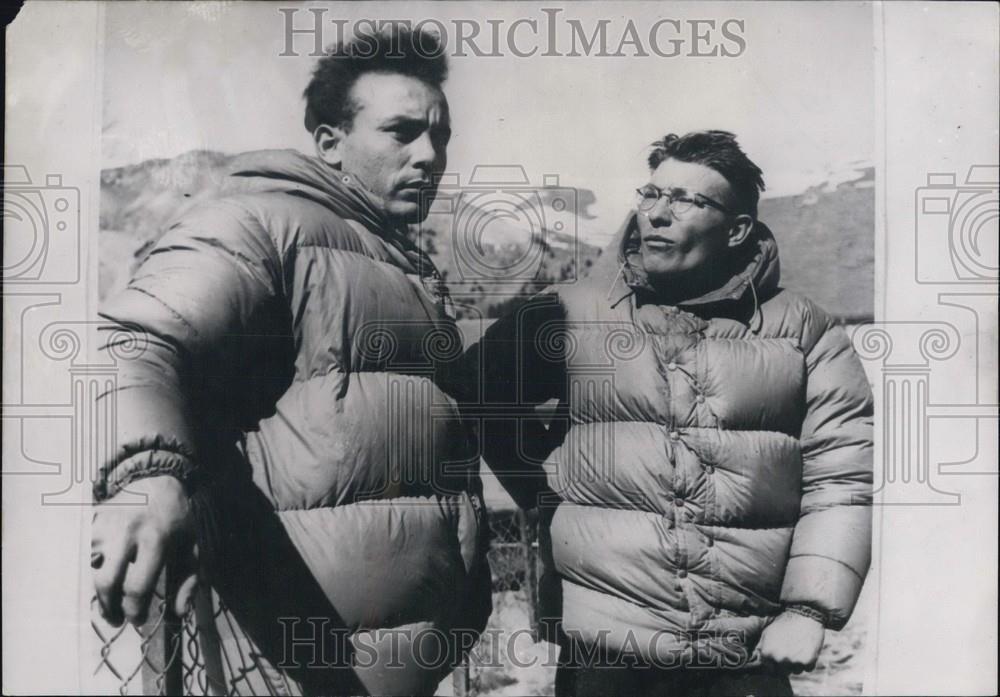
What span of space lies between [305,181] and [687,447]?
1.18 meters

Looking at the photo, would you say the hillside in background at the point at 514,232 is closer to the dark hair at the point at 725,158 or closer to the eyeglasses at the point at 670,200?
the dark hair at the point at 725,158

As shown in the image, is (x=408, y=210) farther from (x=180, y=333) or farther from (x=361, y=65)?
(x=180, y=333)

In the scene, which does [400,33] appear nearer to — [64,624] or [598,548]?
[598,548]

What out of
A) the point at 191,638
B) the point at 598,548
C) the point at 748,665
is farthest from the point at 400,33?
the point at 748,665

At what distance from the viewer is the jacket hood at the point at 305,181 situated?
8.36 feet

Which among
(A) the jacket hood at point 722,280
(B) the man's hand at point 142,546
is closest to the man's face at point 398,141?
(A) the jacket hood at point 722,280

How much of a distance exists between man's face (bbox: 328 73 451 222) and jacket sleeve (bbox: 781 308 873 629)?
1.09 metres

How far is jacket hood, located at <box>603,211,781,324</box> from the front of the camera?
261 cm

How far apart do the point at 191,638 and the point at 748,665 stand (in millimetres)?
1404

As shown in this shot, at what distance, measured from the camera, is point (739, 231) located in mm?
2629

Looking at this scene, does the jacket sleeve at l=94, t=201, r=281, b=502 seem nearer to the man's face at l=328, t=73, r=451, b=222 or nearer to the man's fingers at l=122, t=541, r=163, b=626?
the man's fingers at l=122, t=541, r=163, b=626

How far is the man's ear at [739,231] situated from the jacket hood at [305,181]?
91cm

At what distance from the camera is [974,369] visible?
2.69 metres

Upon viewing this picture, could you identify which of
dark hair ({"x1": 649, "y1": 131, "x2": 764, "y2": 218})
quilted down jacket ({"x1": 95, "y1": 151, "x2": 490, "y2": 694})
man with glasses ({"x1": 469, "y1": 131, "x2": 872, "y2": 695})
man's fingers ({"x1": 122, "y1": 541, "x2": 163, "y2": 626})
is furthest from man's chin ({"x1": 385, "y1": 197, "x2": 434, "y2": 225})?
man's fingers ({"x1": 122, "y1": 541, "x2": 163, "y2": 626})
